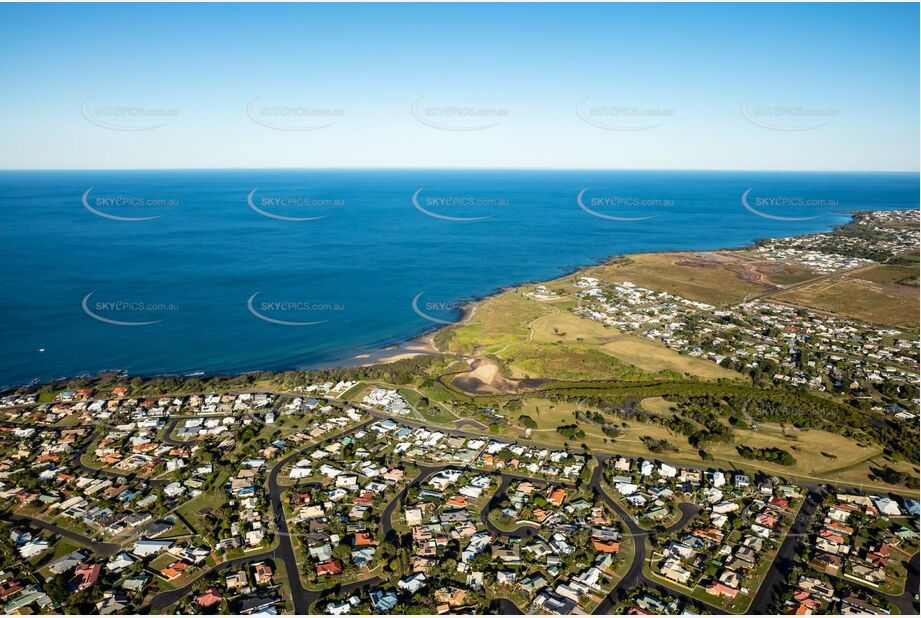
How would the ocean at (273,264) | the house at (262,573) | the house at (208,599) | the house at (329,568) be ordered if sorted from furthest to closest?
1. the ocean at (273,264)
2. the house at (329,568)
3. the house at (262,573)
4. the house at (208,599)

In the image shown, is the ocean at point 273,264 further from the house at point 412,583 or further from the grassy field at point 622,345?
the house at point 412,583

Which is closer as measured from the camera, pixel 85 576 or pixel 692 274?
pixel 85 576

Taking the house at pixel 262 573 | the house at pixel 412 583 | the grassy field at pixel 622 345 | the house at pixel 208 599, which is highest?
the grassy field at pixel 622 345

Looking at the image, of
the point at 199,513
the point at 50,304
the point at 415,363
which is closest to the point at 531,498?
the point at 199,513

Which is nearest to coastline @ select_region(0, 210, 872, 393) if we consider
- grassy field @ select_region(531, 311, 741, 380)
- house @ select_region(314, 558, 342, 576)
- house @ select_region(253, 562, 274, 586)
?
grassy field @ select_region(531, 311, 741, 380)

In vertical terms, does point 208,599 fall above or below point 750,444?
below

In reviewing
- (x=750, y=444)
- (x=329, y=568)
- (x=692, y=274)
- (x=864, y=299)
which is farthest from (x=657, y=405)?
(x=864, y=299)

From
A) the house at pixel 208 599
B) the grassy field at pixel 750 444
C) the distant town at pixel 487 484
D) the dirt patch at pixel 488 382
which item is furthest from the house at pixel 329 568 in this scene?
the dirt patch at pixel 488 382

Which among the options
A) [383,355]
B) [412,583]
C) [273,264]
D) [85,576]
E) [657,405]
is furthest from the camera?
A: [273,264]

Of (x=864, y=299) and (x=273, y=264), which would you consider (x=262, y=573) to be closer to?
(x=273, y=264)
